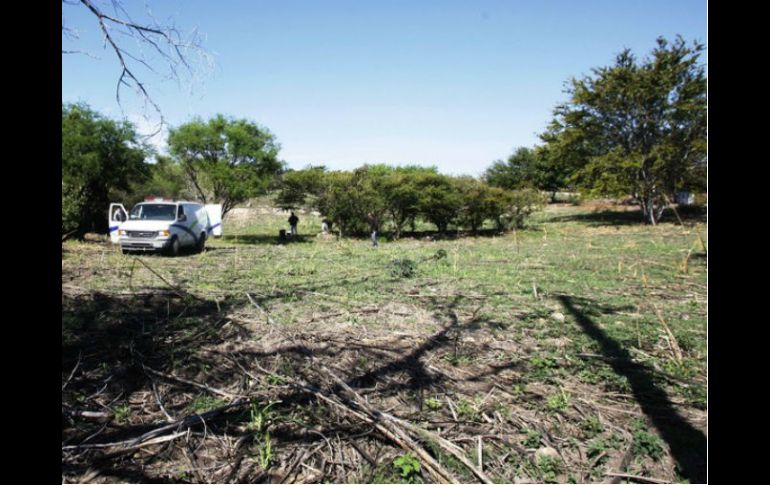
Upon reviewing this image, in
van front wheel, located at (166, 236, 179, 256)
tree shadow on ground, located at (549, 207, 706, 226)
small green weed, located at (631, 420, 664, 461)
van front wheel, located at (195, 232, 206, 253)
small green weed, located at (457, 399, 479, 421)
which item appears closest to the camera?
small green weed, located at (631, 420, 664, 461)

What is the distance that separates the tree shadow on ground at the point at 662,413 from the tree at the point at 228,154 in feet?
67.3

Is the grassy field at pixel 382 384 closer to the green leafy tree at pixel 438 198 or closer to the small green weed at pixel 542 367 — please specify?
the small green weed at pixel 542 367

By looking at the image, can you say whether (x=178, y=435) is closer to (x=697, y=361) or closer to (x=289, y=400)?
(x=289, y=400)

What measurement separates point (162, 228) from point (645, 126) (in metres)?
28.4

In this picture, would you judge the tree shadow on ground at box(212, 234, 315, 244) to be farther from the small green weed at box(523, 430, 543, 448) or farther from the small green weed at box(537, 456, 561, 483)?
the small green weed at box(537, 456, 561, 483)

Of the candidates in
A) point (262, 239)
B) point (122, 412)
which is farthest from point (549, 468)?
point (262, 239)

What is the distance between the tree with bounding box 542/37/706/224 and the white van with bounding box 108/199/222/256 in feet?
77.9

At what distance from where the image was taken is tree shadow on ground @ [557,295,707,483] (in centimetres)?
276

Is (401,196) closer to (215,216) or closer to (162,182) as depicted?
(215,216)

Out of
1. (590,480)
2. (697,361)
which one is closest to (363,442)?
(590,480)

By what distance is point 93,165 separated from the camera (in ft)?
62.7

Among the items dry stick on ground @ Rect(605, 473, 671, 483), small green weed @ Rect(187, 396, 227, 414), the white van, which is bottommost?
dry stick on ground @ Rect(605, 473, 671, 483)

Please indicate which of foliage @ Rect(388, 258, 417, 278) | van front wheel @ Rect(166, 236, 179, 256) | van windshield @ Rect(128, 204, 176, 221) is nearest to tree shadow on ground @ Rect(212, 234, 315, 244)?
van windshield @ Rect(128, 204, 176, 221)

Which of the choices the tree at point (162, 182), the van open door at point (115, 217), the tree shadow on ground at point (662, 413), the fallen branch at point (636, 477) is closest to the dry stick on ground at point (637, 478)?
the fallen branch at point (636, 477)
